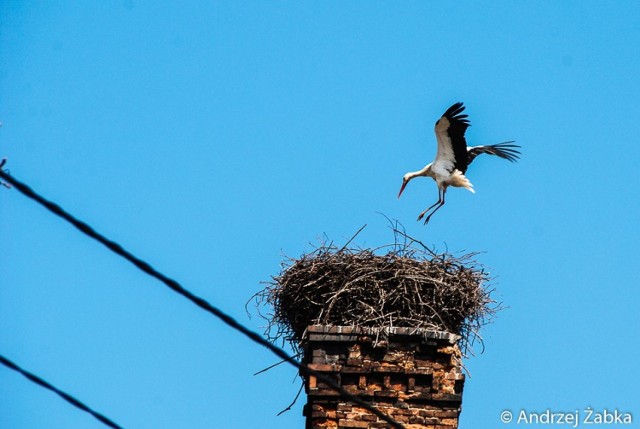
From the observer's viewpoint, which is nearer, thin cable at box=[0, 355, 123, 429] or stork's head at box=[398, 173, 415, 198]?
thin cable at box=[0, 355, 123, 429]

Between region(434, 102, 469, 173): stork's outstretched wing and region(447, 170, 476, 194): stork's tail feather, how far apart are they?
0.08m

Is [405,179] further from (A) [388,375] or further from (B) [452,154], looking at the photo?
(A) [388,375]

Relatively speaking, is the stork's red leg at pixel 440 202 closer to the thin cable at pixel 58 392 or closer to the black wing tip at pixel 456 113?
the black wing tip at pixel 456 113

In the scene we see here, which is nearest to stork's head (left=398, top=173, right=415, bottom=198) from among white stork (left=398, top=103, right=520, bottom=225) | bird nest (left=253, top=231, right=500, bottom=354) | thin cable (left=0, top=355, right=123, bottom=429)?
white stork (left=398, top=103, right=520, bottom=225)

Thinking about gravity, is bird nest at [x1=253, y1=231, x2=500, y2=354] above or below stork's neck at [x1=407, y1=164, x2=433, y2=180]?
below

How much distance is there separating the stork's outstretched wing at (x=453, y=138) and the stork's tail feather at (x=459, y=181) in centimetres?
8

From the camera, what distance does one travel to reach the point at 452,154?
12.8 m

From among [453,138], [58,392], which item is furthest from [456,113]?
[58,392]

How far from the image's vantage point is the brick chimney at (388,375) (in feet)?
28.0

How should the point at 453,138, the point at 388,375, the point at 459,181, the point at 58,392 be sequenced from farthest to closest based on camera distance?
the point at 459,181 < the point at 453,138 < the point at 388,375 < the point at 58,392

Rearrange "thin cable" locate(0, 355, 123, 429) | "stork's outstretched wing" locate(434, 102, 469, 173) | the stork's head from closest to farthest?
1. "thin cable" locate(0, 355, 123, 429)
2. "stork's outstretched wing" locate(434, 102, 469, 173)
3. the stork's head

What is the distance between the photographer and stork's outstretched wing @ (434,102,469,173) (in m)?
12.0

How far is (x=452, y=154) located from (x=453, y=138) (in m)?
0.39

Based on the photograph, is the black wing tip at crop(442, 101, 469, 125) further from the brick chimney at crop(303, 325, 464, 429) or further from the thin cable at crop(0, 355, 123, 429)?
the thin cable at crop(0, 355, 123, 429)
